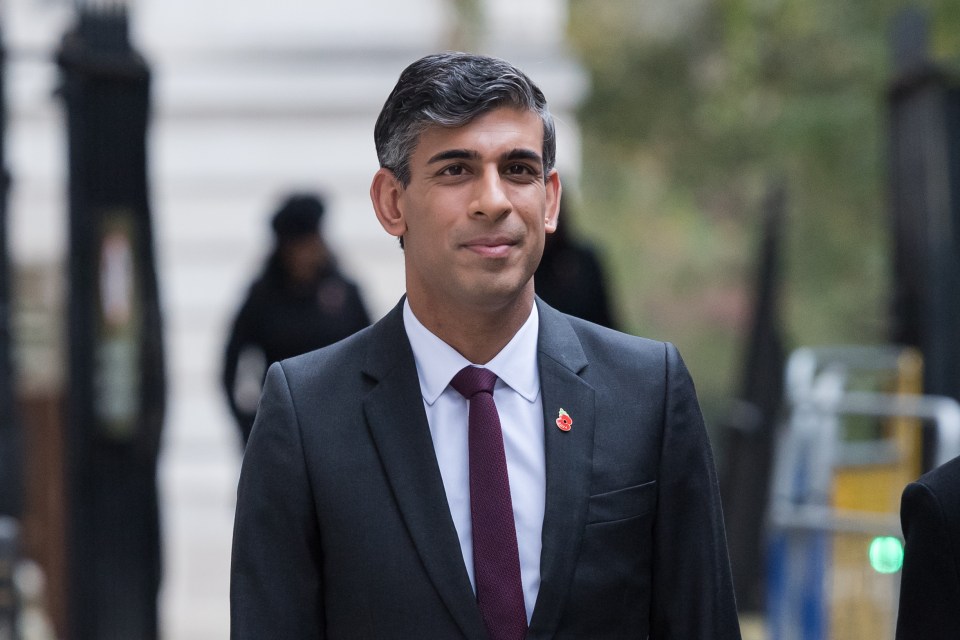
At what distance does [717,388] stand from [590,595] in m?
20.3

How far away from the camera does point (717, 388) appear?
22.8 metres

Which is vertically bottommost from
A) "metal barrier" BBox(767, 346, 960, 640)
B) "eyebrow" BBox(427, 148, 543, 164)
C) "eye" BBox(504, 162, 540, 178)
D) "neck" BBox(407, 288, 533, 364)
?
"metal barrier" BBox(767, 346, 960, 640)

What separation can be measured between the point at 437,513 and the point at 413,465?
9cm

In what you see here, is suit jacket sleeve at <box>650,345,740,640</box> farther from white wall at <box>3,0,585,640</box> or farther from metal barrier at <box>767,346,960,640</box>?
white wall at <box>3,0,585,640</box>

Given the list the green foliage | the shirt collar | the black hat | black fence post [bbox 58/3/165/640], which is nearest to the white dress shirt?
the shirt collar

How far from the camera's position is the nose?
108 inches

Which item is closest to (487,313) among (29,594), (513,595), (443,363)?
(443,363)

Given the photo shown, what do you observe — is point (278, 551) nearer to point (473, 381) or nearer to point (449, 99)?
point (473, 381)

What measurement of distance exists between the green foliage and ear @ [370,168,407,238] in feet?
33.4

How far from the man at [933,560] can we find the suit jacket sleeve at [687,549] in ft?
0.96

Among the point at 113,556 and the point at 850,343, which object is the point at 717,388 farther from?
the point at 113,556

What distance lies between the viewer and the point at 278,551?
2.81 meters

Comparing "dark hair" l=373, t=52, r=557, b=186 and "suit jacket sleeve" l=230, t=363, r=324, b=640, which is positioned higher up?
"dark hair" l=373, t=52, r=557, b=186

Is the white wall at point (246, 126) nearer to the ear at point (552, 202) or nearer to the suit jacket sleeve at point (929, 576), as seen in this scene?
the ear at point (552, 202)
